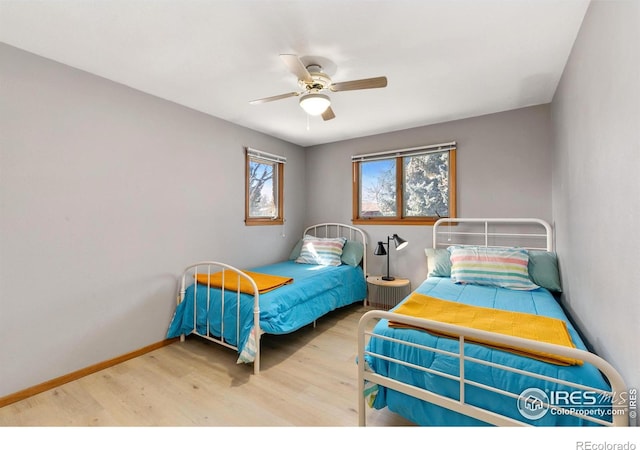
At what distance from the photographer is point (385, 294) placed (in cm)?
374

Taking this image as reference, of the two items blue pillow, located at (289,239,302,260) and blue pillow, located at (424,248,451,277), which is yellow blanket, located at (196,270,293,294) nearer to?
blue pillow, located at (289,239,302,260)

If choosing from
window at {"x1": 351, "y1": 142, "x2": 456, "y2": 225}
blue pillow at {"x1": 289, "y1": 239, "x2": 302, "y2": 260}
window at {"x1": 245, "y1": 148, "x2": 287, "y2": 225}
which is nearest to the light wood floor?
blue pillow at {"x1": 289, "y1": 239, "x2": 302, "y2": 260}

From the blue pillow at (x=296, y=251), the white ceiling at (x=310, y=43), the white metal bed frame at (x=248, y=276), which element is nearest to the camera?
the white ceiling at (x=310, y=43)

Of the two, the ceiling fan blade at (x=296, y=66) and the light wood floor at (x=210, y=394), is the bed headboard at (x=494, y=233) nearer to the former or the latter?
the light wood floor at (x=210, y=394)

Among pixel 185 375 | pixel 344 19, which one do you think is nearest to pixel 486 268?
pixel 344 19

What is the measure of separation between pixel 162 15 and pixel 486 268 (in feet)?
9.78

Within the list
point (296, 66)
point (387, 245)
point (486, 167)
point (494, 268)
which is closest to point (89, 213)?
point (296, 66)

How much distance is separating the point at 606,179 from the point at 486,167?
1.82 m

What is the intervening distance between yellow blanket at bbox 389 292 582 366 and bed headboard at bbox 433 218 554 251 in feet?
4.58

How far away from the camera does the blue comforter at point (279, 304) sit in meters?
2.28

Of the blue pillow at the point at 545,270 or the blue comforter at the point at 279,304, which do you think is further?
the blue pillow at the point at 545,270

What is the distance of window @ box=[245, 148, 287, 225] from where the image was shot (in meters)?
3.59

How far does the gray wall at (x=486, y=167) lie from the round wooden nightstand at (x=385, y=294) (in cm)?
17

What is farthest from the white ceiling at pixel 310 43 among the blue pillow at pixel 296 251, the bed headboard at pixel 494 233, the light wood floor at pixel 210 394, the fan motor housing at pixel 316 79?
the light wood floor at pixel 210 394
